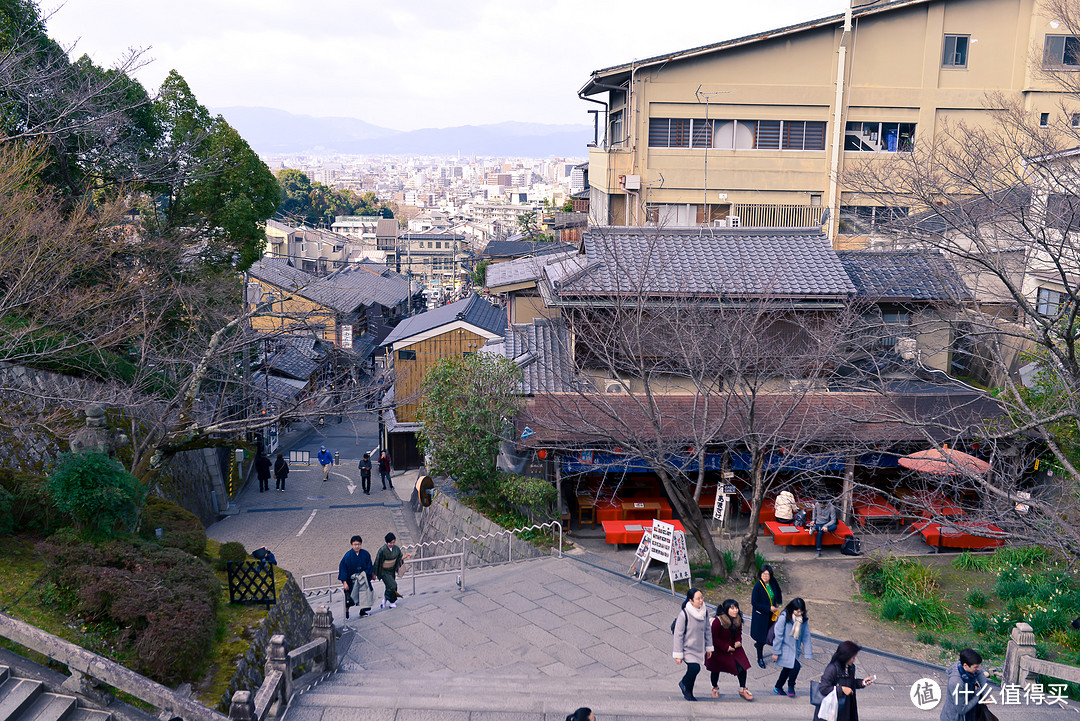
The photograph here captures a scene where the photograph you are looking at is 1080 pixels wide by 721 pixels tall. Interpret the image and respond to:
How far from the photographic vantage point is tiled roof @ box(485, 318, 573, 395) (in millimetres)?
18266

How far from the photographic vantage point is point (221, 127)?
79.5 ft

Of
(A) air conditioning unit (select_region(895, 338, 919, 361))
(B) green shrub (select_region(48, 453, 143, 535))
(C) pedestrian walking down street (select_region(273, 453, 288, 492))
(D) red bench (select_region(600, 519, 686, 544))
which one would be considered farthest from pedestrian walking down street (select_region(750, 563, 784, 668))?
(C) pedestrian walking down street (select_region(273, 453, 288, 492))

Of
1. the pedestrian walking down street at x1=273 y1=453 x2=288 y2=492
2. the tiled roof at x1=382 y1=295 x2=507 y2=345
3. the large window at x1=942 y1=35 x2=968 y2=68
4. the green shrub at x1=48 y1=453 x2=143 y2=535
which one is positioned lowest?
the pedestrian walking down street at x1=273 y1=453 x2=288 y2=492

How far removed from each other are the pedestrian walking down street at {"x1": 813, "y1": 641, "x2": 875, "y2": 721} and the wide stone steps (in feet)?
4.28

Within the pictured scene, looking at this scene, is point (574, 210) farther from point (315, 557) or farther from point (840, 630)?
point (840, 630)

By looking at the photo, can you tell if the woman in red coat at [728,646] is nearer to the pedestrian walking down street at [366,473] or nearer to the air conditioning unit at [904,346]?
the air conditioning unit at [904,346]

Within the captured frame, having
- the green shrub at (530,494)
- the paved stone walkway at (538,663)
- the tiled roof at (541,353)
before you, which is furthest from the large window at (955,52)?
the paved stone walkway at (538,663)

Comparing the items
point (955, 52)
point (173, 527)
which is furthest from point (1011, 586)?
point (955, 52)

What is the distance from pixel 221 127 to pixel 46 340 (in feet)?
36.1

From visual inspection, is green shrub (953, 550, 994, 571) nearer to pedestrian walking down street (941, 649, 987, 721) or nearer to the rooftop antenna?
pedestrian walking down street (941, 649, 987, 721)

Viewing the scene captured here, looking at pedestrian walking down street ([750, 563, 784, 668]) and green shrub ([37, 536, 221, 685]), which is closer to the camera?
green shrub ([37, 536, 221, 685])

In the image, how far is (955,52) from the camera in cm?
2938

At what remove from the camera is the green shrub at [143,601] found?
9.65m

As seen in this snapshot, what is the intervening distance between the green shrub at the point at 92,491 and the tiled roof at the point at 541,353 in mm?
8553
